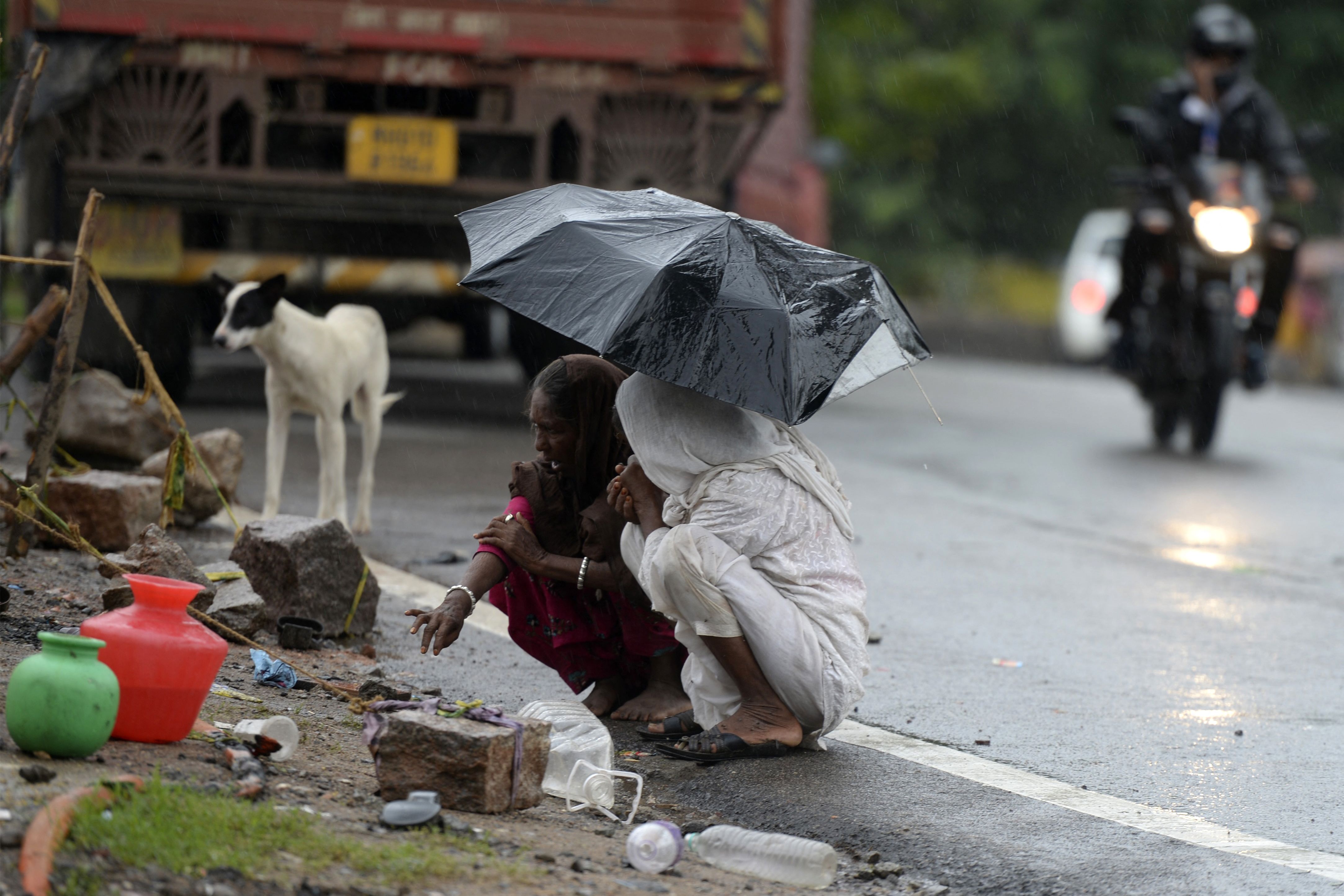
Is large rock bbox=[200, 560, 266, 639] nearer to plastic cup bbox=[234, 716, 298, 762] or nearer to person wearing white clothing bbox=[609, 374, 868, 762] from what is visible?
plastic cup bbox=[234, 716, 298, 762]

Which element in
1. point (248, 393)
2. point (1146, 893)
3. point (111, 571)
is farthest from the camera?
point (248, 393)

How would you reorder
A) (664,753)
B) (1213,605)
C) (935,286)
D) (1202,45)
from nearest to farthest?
(664,753) → (1213,605) → (1202,45) → (935,286)

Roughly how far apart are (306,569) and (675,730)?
4.15 feet

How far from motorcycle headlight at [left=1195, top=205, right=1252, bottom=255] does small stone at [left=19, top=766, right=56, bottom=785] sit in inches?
339

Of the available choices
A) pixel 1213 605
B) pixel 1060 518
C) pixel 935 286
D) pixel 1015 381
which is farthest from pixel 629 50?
pixel 935 286

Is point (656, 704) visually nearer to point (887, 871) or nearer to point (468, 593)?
point (468, 593)

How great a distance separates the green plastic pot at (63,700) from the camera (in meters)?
2.94

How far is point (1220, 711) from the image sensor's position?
454cm

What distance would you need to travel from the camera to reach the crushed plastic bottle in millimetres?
3506

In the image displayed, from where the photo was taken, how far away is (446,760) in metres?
3.15

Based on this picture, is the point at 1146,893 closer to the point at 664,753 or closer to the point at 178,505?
the point at 664,753

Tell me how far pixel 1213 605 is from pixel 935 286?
22.7m

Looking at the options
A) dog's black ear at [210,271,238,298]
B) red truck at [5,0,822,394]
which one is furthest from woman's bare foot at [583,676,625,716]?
red truck at [5,0,822,394]

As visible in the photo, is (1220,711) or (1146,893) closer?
(1146,893)
